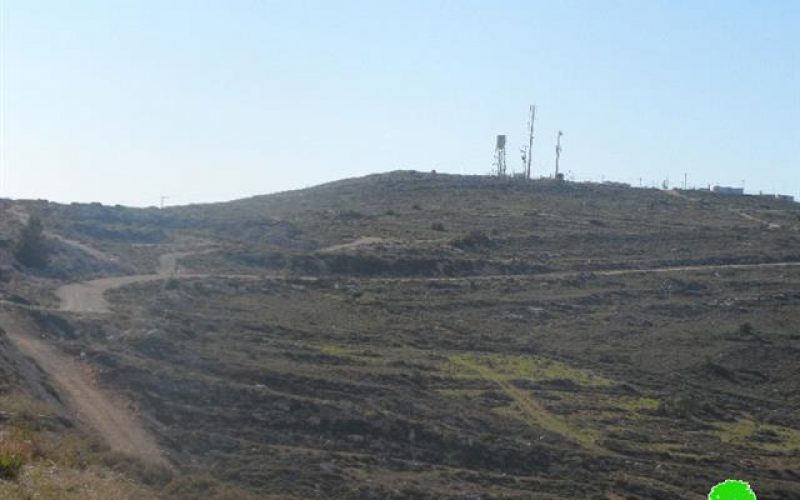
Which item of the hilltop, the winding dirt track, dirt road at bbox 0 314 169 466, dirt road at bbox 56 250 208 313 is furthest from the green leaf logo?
dirt road at bbox 56 250 208 313

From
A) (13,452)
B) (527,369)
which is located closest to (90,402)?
(13,452)

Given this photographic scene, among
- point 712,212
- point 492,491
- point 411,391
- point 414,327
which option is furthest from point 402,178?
point 492,491

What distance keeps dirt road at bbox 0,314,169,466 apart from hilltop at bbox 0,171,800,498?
415 millimetres

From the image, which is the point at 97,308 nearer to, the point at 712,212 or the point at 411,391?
the point at 411,391

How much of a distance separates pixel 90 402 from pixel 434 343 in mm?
17477

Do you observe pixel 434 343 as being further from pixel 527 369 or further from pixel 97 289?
pixel 97 289

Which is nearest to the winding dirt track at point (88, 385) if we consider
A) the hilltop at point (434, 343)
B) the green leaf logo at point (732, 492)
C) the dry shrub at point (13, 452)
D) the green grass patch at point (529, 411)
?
the hilltop at point (434, 343)

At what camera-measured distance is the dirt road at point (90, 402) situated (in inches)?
920

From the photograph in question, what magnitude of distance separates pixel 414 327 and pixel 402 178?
5559 centimetres

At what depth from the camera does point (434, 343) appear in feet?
136

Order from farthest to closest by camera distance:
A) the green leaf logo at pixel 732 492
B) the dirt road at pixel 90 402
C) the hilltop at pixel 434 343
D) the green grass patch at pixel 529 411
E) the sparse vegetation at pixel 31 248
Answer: the sparse vegetation at pixel 31 248
the green grass patch at pixel 529 411
the hilltop at pixel 434 343
the dirt road at pixel 90 402
the green leaf logo at pixel 732 492

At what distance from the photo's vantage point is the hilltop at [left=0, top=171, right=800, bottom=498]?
26234mm

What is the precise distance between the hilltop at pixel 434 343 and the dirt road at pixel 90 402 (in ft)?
1.36

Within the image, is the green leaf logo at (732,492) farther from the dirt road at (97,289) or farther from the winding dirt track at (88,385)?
the dirt road at (97,289)
